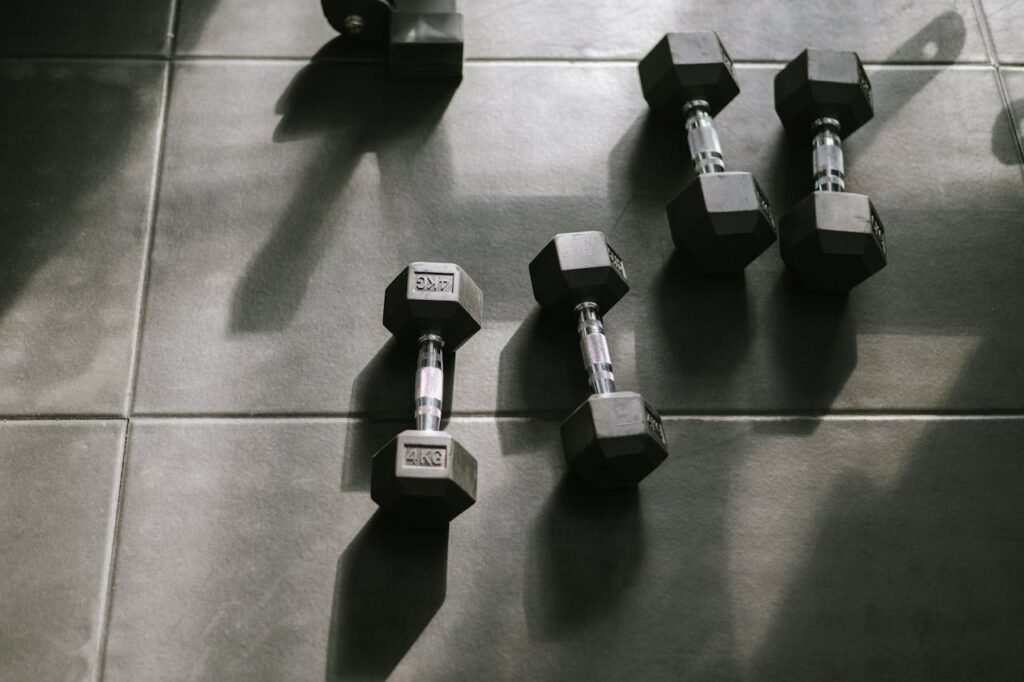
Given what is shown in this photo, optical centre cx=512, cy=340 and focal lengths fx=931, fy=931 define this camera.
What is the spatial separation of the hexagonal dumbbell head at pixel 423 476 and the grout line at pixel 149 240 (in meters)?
0.43

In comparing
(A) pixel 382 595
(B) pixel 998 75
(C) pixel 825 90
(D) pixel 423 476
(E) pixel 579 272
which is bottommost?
(A) pixel 382 595

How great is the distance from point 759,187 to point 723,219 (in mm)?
139

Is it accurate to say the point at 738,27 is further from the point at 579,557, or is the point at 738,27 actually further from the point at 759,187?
the point at 579,557

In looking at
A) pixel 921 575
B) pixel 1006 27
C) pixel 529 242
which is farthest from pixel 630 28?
pixel 921 575

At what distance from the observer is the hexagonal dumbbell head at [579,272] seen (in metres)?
1.40

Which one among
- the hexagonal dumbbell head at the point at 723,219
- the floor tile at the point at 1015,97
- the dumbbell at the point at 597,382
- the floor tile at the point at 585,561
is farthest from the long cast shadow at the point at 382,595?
the floor tile at the point at 1015,97

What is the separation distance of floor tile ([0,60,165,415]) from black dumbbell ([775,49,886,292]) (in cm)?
107

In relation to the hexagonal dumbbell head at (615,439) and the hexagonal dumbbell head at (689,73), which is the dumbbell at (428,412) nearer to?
the hexagonal dumbbell head at (615,439)

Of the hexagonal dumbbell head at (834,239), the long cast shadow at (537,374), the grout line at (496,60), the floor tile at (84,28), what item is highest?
the floor tile at (84,28)

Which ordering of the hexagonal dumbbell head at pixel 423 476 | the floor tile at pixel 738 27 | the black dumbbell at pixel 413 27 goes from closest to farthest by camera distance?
the hexagonal dumbbell head at pixel 423 476
the black dumbbell at pixel 413 27
the floor tile at pixel 738 27

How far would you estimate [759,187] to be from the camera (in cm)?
152

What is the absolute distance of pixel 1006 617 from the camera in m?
1.27

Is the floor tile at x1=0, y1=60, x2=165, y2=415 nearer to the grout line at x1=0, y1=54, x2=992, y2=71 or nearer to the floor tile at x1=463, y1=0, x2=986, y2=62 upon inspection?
the grout line at x1=0, y1=54, x2=992, y2=71

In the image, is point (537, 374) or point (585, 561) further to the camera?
point (537, 374)
